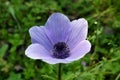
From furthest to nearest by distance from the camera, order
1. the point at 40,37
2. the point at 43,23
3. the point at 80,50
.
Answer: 1. the point at 43,23
2. the point at 40,37
3. the point at 80,50

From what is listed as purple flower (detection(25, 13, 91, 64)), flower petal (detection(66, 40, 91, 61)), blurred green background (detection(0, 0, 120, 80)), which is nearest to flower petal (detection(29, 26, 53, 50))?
purple flower (detection(25, 13, 91, 64))

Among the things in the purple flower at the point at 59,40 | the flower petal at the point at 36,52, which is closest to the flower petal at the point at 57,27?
the purple flower at the point at 59,40

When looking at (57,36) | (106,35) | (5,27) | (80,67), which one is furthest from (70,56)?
(5,27)

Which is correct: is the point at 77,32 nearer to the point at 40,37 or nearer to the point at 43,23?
the point at 40,37

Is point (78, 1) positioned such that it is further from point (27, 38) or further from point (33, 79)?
point (33, 79)

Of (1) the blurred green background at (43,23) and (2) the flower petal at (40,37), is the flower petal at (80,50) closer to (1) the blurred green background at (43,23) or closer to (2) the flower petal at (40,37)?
(2) the flower petal at (40,37)

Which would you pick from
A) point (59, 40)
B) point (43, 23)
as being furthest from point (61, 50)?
point (43, 23)
